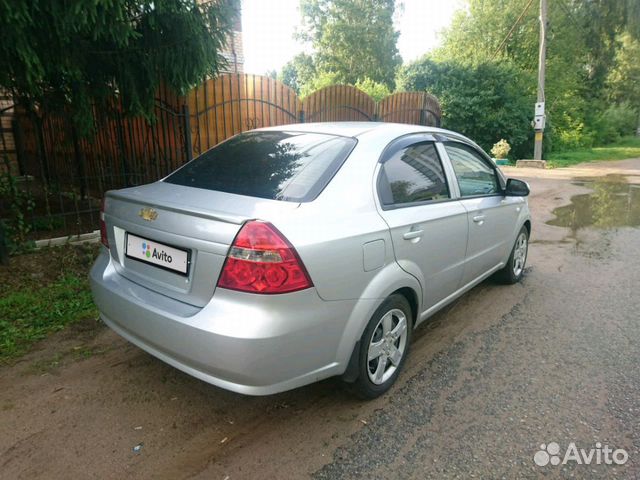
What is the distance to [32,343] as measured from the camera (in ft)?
11.1

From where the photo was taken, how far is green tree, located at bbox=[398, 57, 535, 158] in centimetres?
1992

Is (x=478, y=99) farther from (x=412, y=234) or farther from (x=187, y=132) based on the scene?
(x=412, y=234)

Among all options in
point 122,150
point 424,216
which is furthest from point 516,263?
point 122,150

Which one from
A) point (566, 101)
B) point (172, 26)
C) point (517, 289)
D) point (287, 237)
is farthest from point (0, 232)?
point (566, 101)

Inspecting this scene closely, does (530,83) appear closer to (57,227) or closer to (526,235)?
(526,235)

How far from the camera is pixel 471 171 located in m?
3.97

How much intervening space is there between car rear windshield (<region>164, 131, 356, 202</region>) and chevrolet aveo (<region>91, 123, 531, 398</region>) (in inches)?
0.5

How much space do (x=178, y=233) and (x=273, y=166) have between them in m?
0.78

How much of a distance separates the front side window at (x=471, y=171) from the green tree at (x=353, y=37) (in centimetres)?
3495

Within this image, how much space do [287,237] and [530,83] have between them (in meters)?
25.1

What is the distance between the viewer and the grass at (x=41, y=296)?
137 inches

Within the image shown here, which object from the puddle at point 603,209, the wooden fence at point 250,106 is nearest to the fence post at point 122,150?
the wooden fence at point 250,106

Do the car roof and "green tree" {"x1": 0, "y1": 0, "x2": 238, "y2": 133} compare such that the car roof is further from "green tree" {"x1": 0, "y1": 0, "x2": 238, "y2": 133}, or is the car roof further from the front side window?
"green tree" {"x1": 0, "y1": 0, "x2": 238, "y2": 133}
